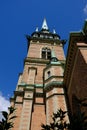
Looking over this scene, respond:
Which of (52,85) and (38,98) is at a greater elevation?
(52,85)

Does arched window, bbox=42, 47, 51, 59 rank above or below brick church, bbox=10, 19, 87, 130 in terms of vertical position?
above

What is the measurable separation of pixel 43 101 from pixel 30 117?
11.4 feet

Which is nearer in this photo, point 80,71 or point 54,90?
point 80,71

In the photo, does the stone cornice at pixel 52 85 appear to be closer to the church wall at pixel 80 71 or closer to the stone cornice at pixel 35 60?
the church wall at pixel 80 71

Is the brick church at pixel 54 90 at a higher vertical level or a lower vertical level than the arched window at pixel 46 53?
lower

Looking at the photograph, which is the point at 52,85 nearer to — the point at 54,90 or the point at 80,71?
the point at 54,90

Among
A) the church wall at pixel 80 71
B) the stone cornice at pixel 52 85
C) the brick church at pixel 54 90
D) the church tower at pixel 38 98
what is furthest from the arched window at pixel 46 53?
the church wall at pixel 80 71

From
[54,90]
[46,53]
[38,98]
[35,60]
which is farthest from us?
[46,53]

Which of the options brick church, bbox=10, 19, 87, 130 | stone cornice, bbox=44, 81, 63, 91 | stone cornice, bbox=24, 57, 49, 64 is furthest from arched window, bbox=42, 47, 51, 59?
stone cornice, bbox=44, 81, 63, 91

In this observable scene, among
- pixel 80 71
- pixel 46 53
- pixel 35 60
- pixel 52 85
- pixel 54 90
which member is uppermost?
pixel 46 53

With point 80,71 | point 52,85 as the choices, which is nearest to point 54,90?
point 52,85

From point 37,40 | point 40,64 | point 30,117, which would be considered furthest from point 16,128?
point 37,40

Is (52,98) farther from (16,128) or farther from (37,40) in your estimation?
(37,40)

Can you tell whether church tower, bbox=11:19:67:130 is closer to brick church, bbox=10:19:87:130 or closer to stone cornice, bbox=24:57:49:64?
brick church, bbox=10:19:87:130
